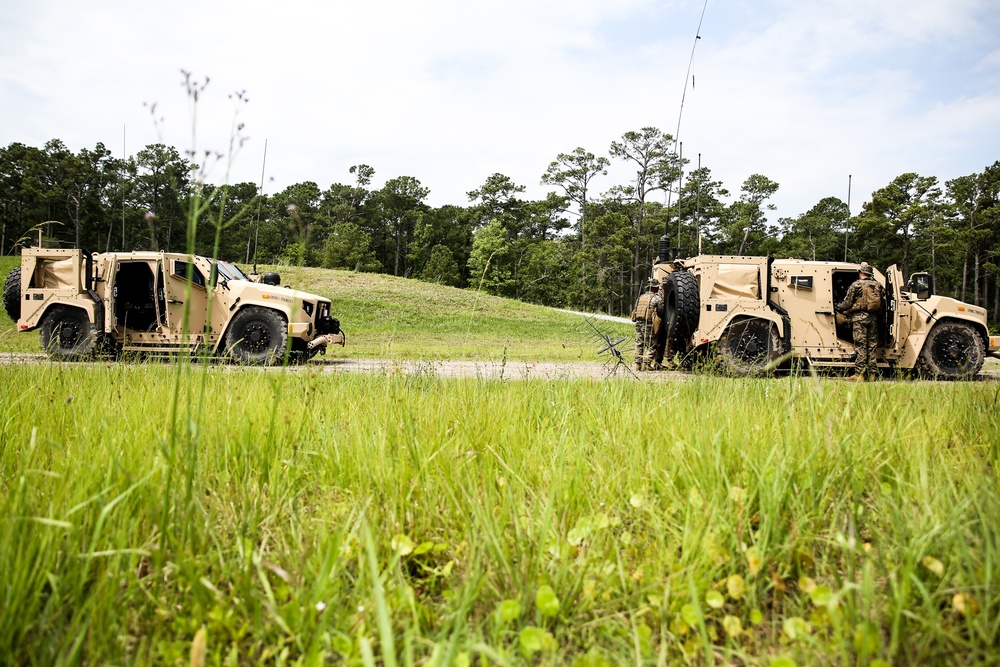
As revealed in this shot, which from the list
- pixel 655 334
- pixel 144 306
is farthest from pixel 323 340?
pixel 655 334

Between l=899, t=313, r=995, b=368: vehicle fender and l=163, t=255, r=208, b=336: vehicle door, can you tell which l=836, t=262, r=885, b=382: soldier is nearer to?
l=899, t=313, r=995, b=368: vehicle fender

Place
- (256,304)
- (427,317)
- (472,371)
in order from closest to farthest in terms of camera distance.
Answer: (472,371) < (256,304) < (427,317)

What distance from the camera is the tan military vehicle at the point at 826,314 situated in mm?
9031

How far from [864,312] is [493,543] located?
9.06 meters

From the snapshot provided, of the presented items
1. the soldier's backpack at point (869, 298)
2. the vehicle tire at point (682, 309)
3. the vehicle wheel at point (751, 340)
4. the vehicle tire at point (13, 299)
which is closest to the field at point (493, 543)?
the vehicle tire at point (682, 309)

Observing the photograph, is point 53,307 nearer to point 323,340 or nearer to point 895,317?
point 323,340

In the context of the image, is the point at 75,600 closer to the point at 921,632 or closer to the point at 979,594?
the point at 921,632

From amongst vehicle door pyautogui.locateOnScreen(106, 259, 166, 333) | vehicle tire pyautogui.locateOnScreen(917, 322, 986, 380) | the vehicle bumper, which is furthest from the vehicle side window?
vehicle tire pyautogui.locateOnScreen(917, 322, 986, 380)

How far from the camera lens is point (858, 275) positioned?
9398 millimetres

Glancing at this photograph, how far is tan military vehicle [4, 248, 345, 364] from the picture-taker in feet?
32.3

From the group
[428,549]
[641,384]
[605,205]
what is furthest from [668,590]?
[605,205]

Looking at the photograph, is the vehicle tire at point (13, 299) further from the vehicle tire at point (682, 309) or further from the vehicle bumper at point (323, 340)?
the vehicle tire at point (682, 309)

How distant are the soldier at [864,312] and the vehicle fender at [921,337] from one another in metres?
0.85

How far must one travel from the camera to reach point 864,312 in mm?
8711
